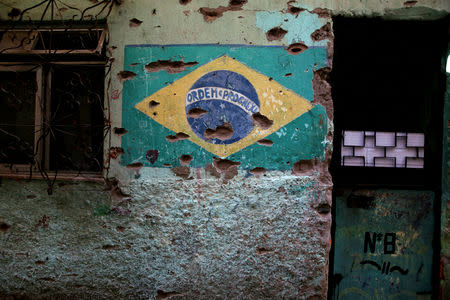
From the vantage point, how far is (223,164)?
8.68ft

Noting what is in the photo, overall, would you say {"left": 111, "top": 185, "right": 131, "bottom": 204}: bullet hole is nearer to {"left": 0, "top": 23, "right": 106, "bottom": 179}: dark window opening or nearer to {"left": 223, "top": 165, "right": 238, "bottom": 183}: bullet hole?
{"left": 0, "top": 23, "right": 106, "bottom": 179}: dark window opening

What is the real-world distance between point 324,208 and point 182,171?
4.18ft

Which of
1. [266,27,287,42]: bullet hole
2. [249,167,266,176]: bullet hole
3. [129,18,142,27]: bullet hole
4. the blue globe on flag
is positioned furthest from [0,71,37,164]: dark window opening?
[266,27,287,42]: bullet hole

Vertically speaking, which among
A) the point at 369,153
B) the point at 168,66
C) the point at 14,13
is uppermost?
the point at 14,13

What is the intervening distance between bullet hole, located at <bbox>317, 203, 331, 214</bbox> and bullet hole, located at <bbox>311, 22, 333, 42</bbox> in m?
1.44

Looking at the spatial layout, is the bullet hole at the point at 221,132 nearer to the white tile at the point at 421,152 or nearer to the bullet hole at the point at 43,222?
the bullet hole at the point at 43,222

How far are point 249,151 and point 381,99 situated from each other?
1370mm

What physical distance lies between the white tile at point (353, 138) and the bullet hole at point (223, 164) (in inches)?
41.5

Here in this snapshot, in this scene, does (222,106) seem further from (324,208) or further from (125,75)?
(324,208)

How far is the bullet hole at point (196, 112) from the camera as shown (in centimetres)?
267

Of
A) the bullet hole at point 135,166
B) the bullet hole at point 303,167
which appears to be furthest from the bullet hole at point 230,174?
the bullet hole at point 135,166

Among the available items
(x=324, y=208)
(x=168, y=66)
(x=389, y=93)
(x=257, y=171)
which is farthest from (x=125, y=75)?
(x=389, y=93)

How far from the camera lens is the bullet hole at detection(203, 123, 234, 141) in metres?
2.65

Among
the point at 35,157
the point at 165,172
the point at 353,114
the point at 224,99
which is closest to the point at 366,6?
the point at 353,114
